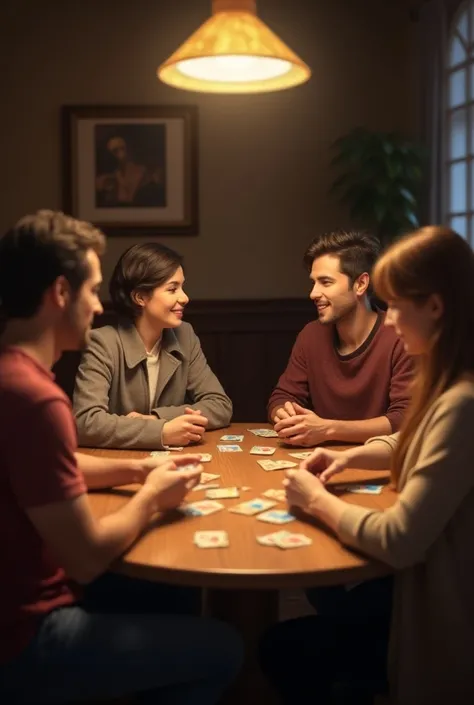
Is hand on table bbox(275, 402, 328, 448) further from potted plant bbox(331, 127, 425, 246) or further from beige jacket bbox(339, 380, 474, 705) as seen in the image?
potted plant bbox(331, 127, 425, 246)

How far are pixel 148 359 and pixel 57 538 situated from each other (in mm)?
1471

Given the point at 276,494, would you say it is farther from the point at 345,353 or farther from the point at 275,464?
the point at 345,353

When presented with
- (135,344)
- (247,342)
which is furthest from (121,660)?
(247,342)

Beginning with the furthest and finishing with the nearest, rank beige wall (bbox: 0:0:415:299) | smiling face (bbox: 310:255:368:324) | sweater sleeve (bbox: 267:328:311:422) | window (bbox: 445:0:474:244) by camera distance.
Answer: beige wall (bbox: 0:0:415:299) < window (bbox: 445:0:474:244) < sweater sleeve (bbox: 267:328:311:422) < smiling face (bbox: 310:255:368:324)

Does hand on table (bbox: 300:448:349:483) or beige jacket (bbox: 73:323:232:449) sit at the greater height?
beige jacket (bbox: 73:323:232:449)

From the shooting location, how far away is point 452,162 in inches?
176

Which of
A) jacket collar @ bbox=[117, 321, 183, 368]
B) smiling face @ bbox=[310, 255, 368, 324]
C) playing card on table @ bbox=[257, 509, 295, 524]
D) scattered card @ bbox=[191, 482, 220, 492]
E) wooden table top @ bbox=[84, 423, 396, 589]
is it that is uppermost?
smiling face @ bbox=[310, 255, 368, 324]

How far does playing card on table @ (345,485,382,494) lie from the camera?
2.15m

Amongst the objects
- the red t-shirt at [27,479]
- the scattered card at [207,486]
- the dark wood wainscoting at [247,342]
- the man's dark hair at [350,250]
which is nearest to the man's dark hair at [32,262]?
the red t-shirt at [27,479]

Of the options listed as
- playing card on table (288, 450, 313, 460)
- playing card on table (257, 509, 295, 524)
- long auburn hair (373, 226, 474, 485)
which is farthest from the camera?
playing card on table (288, 450, 313, 460)

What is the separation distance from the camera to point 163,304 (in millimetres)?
2992

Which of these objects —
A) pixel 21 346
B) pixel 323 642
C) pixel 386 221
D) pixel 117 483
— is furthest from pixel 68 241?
pixel 386 221

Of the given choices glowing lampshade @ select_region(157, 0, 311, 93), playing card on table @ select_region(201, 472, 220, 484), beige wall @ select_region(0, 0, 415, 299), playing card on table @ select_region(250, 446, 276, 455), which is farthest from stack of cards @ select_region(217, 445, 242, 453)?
beige wall @ select_region(0, 0, 415, 299)

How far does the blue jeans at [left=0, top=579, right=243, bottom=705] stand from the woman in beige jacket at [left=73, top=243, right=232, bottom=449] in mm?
1006
